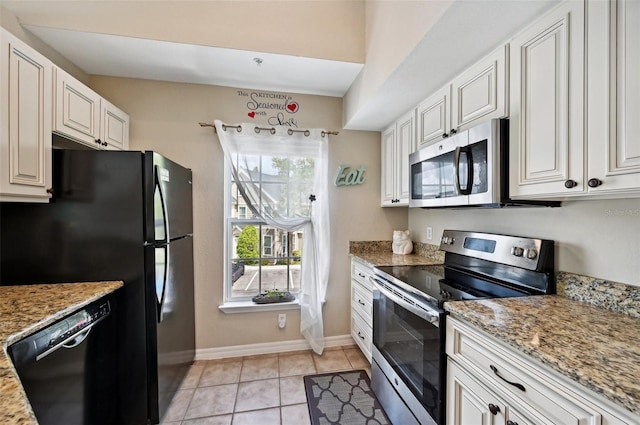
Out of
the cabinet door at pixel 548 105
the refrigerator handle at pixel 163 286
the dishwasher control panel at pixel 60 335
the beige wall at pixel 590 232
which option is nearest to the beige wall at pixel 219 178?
the refrigerator handle at pixel 163 286

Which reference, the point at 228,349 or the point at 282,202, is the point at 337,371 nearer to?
the point at 228,349

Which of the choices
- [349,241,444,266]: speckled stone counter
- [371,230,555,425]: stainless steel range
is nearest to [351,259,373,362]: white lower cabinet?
[349,241,444,266]: speckled stone counter

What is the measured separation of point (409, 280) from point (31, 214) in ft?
7.26

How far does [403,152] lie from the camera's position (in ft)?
7.35

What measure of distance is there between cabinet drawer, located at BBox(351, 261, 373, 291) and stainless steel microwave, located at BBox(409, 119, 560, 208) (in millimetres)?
723

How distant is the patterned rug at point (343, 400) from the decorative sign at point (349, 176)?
167 cm

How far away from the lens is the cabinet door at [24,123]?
1.26 metres

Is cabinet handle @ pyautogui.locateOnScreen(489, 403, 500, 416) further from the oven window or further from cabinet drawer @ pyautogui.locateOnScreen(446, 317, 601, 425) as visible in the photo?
the oven window

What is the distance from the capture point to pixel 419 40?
132 centimetres

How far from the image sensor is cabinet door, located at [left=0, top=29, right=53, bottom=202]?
126 cm

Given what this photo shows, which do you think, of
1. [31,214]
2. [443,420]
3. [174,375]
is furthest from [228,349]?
[443,420]

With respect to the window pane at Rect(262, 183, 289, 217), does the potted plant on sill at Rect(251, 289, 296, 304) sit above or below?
below

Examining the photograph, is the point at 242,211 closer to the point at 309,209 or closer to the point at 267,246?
the point at 267,246

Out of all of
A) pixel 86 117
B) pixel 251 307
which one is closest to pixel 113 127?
pixel 86 117
